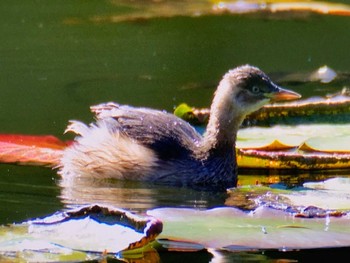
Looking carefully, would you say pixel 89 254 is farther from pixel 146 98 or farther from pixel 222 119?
pixel 146 98

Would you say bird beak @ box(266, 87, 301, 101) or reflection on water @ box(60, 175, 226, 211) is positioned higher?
bird beak @ box(266, 87, 301, 101)

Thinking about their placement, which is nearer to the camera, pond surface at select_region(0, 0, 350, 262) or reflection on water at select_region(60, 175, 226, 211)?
reflection on water at select_region(60, 175, 226, 211)

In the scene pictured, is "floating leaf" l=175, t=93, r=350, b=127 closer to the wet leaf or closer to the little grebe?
the little grebe

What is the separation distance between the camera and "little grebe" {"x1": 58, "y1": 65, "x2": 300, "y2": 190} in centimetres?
668

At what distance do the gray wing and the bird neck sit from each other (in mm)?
113

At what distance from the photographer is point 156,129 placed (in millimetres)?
6664

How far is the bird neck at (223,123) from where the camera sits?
693cm

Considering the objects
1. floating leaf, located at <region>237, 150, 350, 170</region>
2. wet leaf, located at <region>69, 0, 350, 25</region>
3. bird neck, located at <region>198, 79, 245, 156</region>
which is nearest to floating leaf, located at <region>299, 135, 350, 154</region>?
floating leaf, located at <region>237, 150, 350, 170</region>

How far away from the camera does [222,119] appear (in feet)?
22.8

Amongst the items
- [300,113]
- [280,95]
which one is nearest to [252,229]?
[280,95]

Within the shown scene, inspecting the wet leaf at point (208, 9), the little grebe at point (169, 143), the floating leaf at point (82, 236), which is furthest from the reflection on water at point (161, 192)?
the wet leaf at point (208, 9)

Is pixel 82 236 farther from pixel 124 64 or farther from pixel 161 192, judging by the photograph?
pixel 124 64

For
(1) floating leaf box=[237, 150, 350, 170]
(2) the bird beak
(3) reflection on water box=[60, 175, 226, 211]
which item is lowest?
(3) reflection on water box=[60, 175, 226, 211]

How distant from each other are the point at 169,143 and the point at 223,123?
1.41 ft
